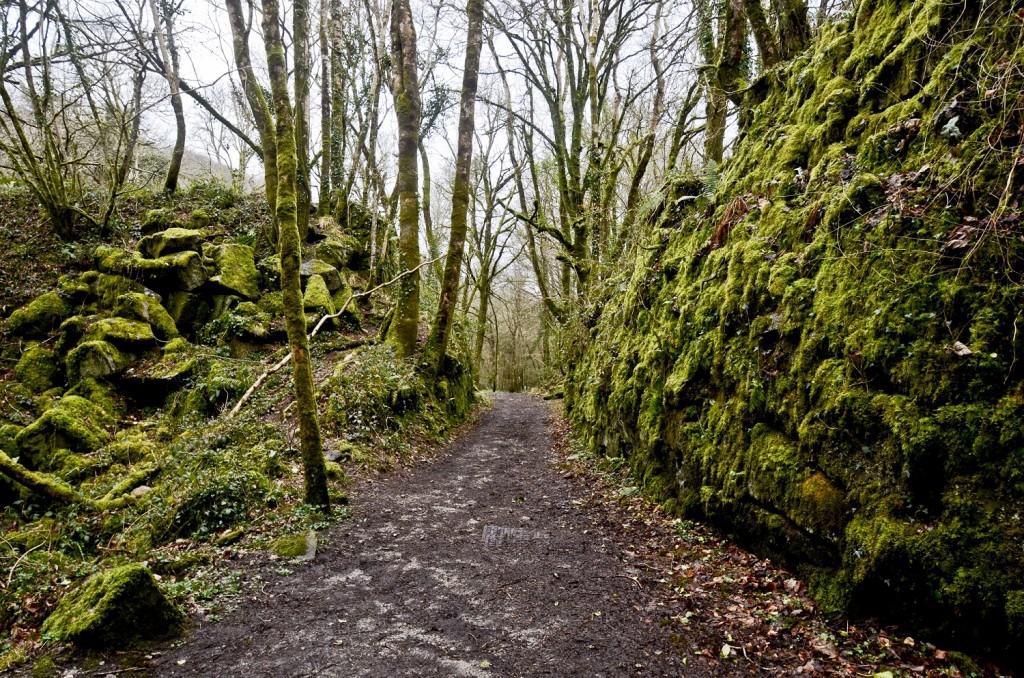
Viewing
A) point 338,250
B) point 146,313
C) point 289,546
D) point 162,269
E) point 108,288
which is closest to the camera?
point 289,546

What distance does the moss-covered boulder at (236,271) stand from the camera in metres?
11.7

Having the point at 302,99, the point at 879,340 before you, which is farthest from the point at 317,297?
the point at 879,340

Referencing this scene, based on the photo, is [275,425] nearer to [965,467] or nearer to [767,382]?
[767,382]

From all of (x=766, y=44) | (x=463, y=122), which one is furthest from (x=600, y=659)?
(x=463, y=122)

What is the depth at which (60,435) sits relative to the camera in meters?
7.66

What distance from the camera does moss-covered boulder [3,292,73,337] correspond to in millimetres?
10078

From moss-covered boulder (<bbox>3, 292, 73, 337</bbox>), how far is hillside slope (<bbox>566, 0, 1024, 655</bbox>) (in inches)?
491

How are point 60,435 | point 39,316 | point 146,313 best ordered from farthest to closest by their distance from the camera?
point 146,313 → point 39,316 → point 60,435

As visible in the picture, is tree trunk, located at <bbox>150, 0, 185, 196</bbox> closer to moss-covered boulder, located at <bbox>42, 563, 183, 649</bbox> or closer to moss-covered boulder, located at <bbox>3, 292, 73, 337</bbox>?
moss-covered boulder, located at <bbox>3, 292, 73, 337</bbox>

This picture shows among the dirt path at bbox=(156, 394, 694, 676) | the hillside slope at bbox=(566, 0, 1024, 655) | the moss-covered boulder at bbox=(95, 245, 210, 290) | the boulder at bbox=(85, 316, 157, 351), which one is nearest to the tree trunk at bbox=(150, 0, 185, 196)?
the moss-covered boulder at bbox=(95, 245, 210, 290)

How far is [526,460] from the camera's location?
988 cm

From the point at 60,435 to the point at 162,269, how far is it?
4.80 metres

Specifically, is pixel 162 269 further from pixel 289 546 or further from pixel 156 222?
pixel 289 546

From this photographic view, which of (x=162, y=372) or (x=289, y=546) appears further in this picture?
(x=162, y=372)
